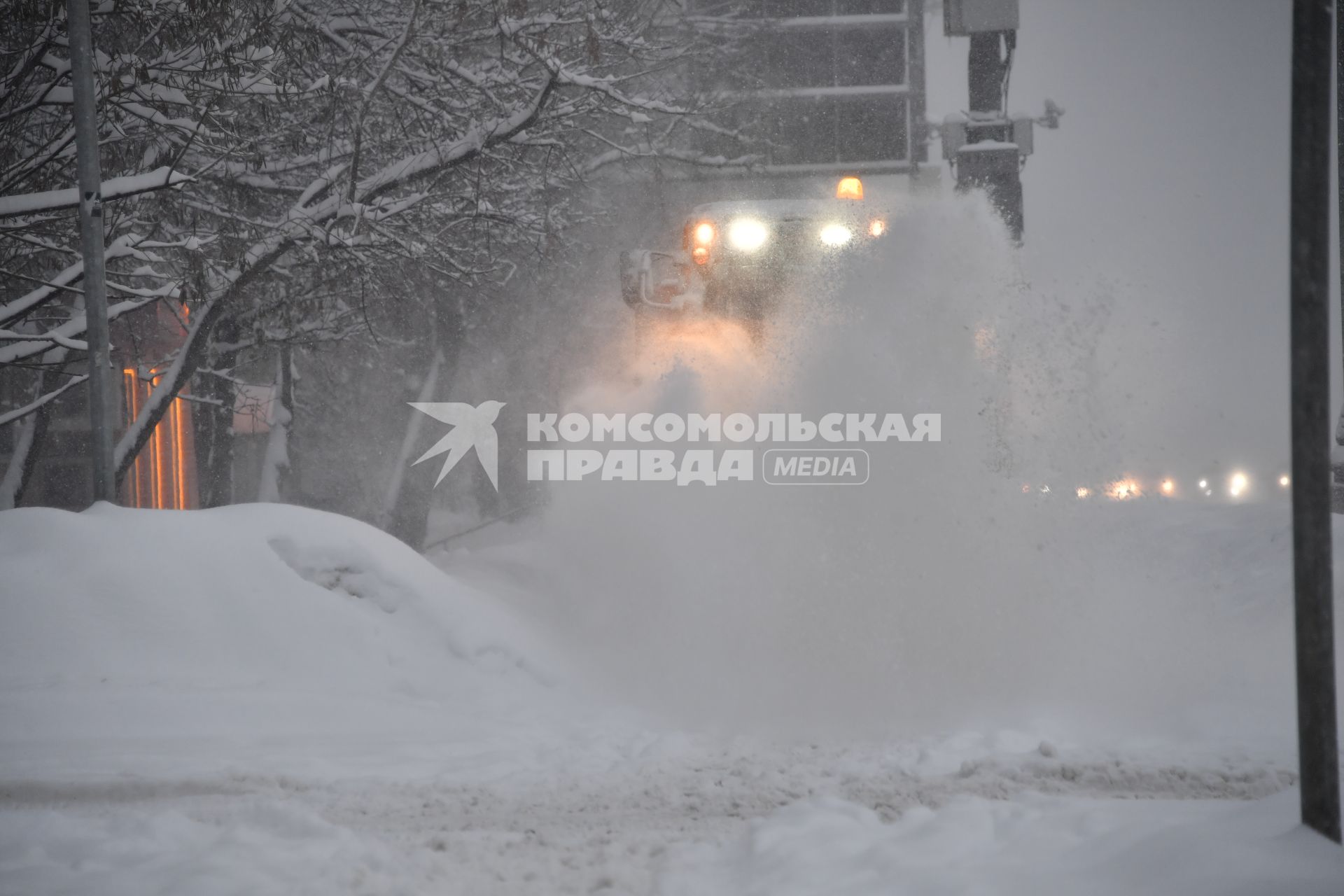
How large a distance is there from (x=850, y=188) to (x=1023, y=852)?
640 centimetres

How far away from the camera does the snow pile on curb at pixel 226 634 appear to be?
4.87m

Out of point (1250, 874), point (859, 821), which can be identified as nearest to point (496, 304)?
point (859, 821)

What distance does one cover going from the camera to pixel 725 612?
789 centimetres

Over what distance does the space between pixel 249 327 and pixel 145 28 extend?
353 centimetres

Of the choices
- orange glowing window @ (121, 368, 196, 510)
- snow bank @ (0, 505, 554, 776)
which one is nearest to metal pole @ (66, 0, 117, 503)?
snow bank @ (0, 505, 554, 776)

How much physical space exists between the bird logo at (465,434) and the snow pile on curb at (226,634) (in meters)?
8.15

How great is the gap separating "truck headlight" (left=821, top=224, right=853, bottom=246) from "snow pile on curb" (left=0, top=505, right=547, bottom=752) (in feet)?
15.0

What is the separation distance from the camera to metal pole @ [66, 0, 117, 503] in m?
6.09

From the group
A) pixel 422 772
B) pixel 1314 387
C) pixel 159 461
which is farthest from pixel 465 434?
pixel 1314 387

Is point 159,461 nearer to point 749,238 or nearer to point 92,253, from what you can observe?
point 92,253

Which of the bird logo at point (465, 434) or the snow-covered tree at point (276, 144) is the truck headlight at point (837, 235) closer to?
the snow-covered tree at point (276, 144)

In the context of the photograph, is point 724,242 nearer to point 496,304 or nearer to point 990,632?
point 990,632

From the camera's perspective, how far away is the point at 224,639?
548cm

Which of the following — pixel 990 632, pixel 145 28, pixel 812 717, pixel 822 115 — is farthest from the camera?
pixel 822 115
